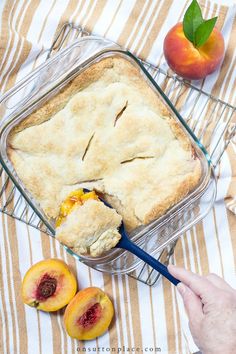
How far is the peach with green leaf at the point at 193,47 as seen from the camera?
5.85ft

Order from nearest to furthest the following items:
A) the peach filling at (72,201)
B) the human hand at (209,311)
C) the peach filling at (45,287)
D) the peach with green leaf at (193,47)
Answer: the human hand at (209,311)
the peach filling at (72,201)
the peach with green leaf at (193,47)
the peach filling at (45,287)

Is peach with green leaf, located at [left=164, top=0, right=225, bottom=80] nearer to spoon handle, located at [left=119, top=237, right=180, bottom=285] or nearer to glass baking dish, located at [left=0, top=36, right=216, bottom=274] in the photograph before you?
glass baking dish, located at [left=0, top=36, right=216, bottom=274]

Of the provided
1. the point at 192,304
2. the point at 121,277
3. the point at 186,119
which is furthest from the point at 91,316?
the point at 186,119

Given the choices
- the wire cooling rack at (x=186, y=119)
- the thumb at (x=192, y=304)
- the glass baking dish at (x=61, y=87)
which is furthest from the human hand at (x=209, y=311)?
the wire cooling rack at (x=186, y=119)

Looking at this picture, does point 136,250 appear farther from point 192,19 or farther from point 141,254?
point 192,19

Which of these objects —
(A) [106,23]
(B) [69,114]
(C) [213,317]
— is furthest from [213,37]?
(C) [213,317]

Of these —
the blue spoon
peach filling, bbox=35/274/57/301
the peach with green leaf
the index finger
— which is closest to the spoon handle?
the blue spoon

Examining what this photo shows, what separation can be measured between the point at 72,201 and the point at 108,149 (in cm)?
19

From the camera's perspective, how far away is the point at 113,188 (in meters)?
1.73

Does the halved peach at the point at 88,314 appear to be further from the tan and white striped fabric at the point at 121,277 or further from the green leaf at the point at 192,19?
the green leaf at the point at 192,19

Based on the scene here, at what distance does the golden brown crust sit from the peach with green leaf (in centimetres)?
18

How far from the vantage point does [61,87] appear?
1.72 metres

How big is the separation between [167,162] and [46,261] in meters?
0.54

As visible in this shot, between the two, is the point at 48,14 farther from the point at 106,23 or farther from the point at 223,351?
the point at 223,351
